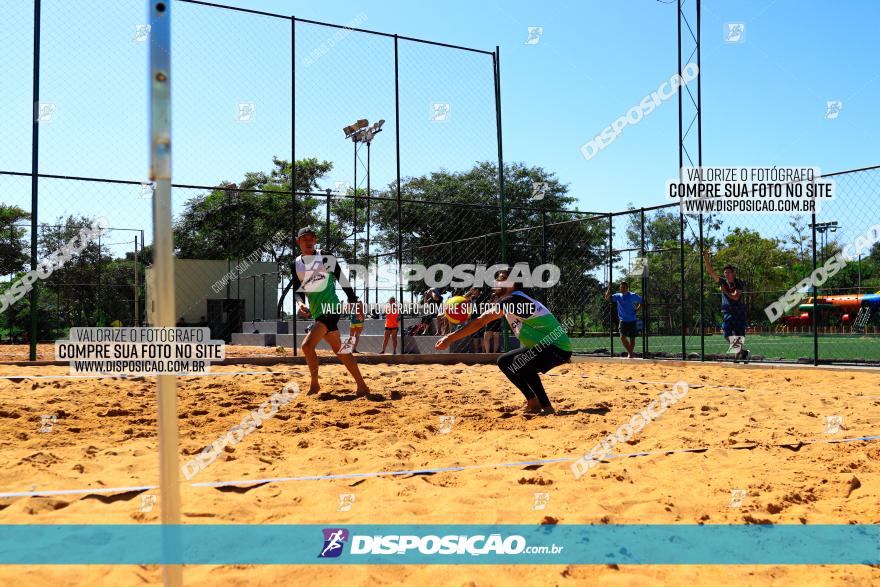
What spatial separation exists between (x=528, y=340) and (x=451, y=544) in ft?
11.8

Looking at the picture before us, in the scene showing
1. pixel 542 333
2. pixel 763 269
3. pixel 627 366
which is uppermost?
pixel 763 269

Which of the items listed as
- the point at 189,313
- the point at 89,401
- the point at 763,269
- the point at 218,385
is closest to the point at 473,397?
the point at 218,385

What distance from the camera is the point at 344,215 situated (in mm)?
25766

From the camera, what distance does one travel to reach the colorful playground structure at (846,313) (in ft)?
69.1

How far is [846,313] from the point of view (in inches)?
987

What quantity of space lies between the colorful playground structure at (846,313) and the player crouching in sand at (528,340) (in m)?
15.8

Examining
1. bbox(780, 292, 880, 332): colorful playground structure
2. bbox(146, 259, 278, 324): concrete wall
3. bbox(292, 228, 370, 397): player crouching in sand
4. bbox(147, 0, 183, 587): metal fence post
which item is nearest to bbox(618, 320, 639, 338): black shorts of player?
bbox(292, 228, 370, 397): player crouching in sand

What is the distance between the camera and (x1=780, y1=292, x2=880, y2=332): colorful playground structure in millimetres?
21062

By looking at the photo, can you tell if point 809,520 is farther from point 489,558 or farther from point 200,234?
point 200,234

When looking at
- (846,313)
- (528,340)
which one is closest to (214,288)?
(528,340)

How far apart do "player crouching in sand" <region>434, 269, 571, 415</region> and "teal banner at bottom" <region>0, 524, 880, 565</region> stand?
3.06m

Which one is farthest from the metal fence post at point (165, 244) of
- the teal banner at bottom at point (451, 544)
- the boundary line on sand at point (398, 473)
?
the boundary line on sand at point (398, 473)

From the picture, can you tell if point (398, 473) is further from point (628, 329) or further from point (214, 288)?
point (214, 288)

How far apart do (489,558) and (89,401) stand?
4.94 meters
